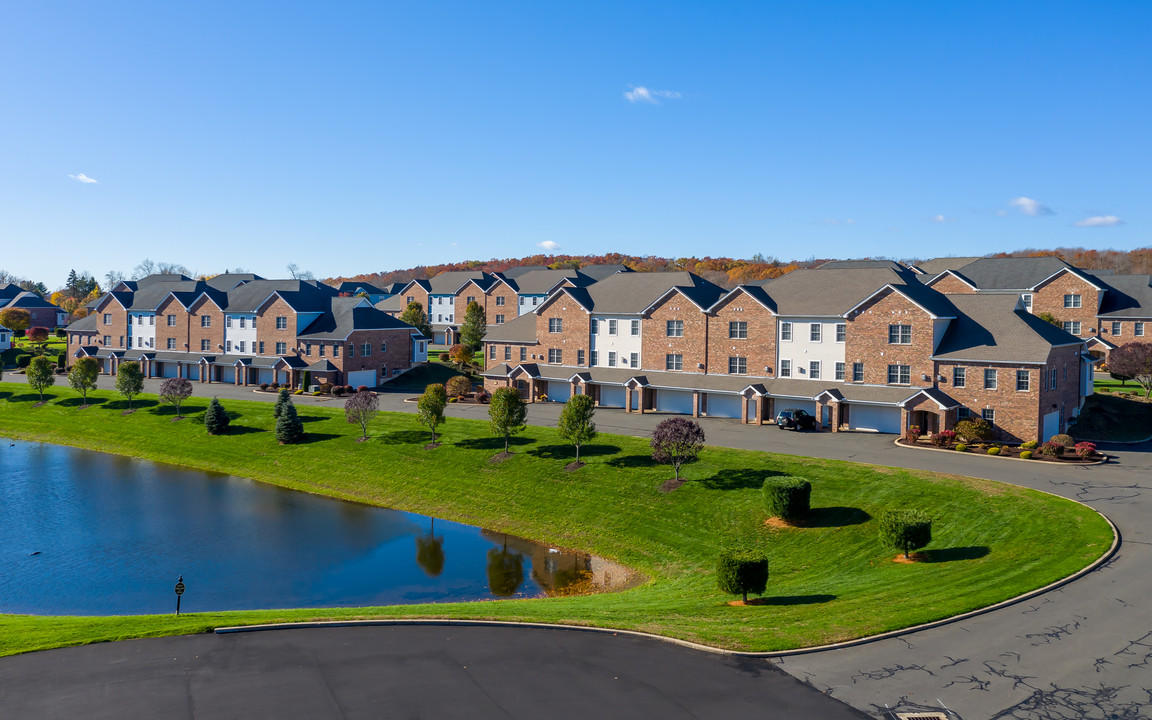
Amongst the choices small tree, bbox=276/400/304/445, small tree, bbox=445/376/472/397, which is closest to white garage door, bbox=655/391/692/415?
small tree, bbox=445/376/472/397

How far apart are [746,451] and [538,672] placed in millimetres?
27861

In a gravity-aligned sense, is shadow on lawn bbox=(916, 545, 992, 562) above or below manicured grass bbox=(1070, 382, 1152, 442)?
below

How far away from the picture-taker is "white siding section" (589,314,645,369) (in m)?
62.7

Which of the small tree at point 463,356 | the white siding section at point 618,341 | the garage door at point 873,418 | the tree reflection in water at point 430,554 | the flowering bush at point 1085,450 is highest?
the white siding section at point 618,341

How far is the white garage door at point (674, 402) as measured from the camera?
192 feet

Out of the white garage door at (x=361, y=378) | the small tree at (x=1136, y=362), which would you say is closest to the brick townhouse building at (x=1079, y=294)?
the small tree at (x=1136, y=362)

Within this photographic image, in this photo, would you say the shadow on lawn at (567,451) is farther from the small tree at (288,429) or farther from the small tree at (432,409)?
the small tree at (288,429)

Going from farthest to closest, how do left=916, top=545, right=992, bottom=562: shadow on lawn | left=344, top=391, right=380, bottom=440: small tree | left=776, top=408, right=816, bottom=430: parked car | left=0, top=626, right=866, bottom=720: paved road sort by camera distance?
left=344, top=391, right=380, bottom=440: small tree → left=776, top=408, right=816, bottom=430: parked car → left=916, top=545, right=992, bottom=562: shadow on lawn → left=0, top=626, right=866, bottom=720: paved road

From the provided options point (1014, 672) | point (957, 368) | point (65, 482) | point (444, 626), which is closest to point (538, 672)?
point (444, 626)

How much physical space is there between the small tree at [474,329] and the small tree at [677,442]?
50019mm

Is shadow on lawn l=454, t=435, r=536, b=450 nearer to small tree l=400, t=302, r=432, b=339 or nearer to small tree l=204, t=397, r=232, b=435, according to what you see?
small tree l=204, t=397, r=232, b=435

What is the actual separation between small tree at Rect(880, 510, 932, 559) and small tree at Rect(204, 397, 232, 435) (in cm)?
4793

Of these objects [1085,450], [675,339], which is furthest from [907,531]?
[675,339]

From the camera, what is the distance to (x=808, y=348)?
54.2 m
